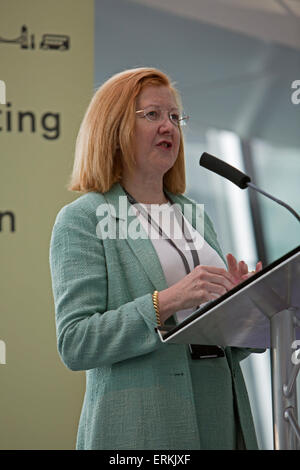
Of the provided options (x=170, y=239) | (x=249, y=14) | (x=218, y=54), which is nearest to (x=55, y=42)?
(x=218, y=54)

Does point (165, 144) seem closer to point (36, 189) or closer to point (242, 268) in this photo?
point (242, 268)

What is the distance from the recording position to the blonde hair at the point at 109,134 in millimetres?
1979

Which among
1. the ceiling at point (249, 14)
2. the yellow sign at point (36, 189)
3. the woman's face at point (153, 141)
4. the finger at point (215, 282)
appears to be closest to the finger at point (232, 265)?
the finger at point (215, 282)

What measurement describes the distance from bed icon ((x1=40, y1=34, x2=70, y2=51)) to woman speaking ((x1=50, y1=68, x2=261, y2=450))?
161cm

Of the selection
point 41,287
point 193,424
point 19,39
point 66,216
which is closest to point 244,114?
point 19,39

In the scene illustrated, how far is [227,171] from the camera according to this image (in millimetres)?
1601

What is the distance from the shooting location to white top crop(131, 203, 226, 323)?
6.04 feet

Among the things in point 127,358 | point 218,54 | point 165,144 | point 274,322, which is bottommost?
point 127,358

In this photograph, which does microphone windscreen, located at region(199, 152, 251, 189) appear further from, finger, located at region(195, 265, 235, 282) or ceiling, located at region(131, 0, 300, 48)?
ceiling, located at region(131, 0, 300, 48)

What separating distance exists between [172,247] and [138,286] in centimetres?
19

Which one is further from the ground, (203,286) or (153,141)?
(153,141)

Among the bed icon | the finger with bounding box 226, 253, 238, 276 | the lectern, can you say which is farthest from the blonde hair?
the bed icon

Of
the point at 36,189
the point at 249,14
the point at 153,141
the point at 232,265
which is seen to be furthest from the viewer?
the point at 249,14

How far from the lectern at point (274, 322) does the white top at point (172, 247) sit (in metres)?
0.46
